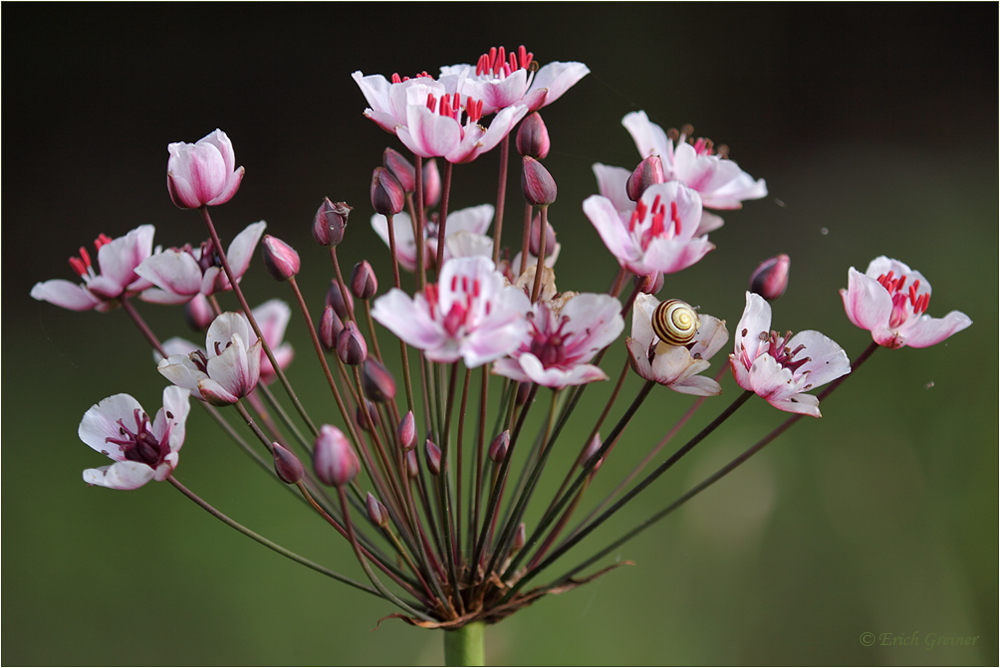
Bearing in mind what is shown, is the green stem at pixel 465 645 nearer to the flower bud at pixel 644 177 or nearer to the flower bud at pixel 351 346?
the flower bud at pixel 351 346

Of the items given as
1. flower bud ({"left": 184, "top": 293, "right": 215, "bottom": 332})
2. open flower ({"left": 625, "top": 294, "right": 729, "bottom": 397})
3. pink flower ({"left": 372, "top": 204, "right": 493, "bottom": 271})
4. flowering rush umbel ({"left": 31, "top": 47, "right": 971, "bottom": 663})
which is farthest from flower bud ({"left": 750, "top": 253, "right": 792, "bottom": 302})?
flower bud ({"left": 184, "top": 293, "right": 215, "bottom": 332})

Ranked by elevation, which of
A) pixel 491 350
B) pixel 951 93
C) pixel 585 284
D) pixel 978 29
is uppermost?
pixel 978 29

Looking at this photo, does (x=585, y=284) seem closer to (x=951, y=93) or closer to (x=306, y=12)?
(x=306, y=12)

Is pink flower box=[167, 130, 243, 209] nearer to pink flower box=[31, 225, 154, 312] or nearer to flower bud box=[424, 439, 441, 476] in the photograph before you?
pink flower box=[31, 225, 154, 312]

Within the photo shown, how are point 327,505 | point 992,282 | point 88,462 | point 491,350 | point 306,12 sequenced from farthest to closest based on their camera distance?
point 306,12
point 992,282
point 88,462
point 327,505
point 491,350

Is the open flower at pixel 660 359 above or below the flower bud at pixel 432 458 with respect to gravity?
above

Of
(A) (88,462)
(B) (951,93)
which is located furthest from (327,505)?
(B) (951,93)

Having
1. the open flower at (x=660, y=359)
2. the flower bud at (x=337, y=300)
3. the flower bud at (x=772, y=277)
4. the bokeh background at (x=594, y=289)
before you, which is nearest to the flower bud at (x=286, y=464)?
the flower bud at (x=337, y=300)

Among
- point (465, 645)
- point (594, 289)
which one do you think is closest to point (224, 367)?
point (465, 645)
